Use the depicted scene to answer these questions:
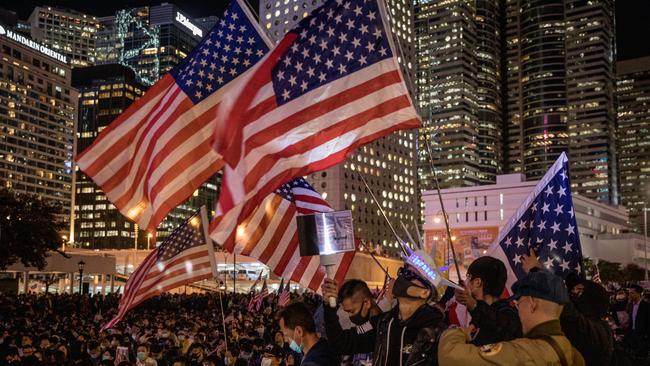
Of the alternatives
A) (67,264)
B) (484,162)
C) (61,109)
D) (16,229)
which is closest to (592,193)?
(484,162)

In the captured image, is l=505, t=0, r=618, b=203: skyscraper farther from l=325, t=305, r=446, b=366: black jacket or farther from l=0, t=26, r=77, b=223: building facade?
l=325, t=305, r=446, b=366: black jacket

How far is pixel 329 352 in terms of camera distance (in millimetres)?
4941

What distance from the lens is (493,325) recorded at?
424 centimetres

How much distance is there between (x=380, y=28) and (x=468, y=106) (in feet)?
615

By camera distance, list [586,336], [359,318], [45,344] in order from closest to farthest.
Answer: [586,336] < [359,318] < [45,344]

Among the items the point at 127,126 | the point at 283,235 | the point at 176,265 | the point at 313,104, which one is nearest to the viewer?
the point at 313,104

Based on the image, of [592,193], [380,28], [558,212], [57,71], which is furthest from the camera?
[592,193]

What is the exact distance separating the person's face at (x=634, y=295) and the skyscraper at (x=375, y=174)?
352 feet

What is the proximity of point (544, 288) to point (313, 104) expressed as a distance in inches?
183

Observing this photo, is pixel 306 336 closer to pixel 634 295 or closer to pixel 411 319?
pixel 411 319

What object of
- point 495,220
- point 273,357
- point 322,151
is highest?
point 495,220

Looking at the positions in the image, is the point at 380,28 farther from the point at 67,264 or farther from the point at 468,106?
the point at 468,106

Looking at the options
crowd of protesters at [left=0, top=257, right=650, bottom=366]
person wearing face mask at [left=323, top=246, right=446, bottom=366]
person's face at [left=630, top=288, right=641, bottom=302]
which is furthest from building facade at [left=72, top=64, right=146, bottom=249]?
person wearing face mask at [left=323, top=246, right=446, bottom=366]

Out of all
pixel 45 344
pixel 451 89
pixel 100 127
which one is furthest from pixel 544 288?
pixel 451 89
